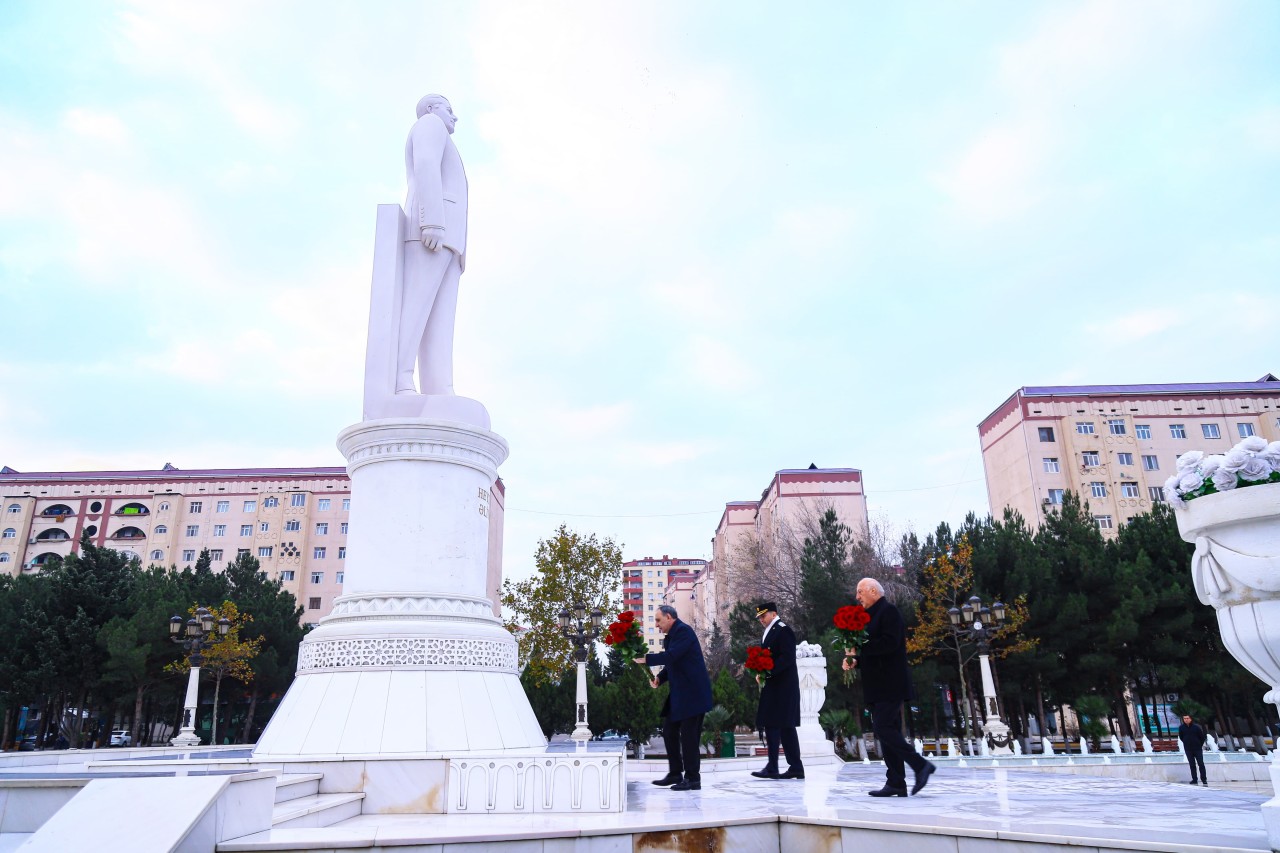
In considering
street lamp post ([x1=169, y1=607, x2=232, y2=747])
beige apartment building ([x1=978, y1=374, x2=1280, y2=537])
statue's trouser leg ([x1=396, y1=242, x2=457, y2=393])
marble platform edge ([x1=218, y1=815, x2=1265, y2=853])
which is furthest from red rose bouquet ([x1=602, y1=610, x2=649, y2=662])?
beige apartment building ([x1=978, y1=374, x2=1280, y2=537])

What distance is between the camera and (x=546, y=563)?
102ft

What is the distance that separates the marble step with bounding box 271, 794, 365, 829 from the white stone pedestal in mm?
774

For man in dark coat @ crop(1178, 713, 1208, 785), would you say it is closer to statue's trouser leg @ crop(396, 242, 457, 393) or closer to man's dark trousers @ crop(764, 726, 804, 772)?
man's dark trousers @ crop(764, 726, 804, 772)

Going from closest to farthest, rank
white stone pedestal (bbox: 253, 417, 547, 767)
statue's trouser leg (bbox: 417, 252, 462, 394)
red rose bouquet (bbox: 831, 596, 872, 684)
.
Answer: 1. red rose bouquet (bbox: 831, 596, 872, 684)
2. white stone pedestal (bbox: 253, 417, 547, 767)
3. statue's trouser leg (bbox: 417, 252, 462, 394)

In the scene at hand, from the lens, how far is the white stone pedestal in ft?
25.6

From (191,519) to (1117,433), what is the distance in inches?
2145

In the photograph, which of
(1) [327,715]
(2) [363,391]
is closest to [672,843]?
(1) [327,715]

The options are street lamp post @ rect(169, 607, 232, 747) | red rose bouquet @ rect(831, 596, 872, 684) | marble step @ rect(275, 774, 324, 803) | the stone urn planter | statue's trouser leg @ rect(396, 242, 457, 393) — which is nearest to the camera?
the stone urn planter

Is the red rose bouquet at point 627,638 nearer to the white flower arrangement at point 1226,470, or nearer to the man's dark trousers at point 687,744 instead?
the man's dark trousers at point 687,744

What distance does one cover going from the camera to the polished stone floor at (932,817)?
3.97m

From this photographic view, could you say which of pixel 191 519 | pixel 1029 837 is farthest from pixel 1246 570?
pixel 191 519

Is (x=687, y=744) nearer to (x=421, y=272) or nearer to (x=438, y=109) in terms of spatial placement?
(x=421, y=272)

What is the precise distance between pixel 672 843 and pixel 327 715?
14.9 feet

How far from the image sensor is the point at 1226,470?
159 inches
